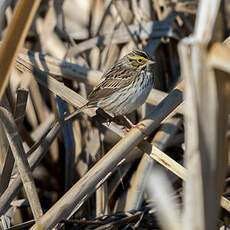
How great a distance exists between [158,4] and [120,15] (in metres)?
0.55

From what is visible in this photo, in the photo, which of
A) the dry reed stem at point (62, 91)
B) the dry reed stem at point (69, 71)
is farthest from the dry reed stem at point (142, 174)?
the dry reed stem at point (62, 91)

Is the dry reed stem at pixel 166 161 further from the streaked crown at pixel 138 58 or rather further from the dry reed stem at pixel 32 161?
the streaked crown at pixel 138 58

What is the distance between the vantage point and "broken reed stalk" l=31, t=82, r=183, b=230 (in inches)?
98.3

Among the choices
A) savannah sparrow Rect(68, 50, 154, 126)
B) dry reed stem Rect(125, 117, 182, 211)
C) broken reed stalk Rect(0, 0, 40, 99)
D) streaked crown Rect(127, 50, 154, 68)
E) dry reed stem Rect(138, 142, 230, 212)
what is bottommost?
dry reed stem Rect(125, 117, 182, 211)

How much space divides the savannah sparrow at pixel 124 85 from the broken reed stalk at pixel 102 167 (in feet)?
2.54

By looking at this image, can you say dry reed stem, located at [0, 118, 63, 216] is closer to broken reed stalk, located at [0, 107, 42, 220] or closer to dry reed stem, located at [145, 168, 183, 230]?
broken reed stalk, located at [0, 107, 42, 220]

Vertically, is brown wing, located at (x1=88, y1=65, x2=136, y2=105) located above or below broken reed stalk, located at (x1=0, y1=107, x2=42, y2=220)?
above

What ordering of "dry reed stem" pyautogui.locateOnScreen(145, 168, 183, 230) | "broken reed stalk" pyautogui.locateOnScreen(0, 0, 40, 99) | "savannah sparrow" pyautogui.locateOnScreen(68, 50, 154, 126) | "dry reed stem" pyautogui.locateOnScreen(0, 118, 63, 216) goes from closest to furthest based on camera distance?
"dry reed stem" pyautogui.locateOnScreen(145, 168, 183, 230) < "broken reed stalk" pyautogui.locateOnScreen(0, 0, 40, 99) < "dry reed stem" pyautogui.locateOnScreen(0, 118, 63, 216) < "savannah sparrow" pyautogui.locateOnScreen(68, 50, 154, 126)

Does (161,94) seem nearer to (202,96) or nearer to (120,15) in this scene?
(120,15)

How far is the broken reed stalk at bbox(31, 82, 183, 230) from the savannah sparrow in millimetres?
775

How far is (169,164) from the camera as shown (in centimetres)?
286

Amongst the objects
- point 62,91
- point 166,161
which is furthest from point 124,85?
point 166,161

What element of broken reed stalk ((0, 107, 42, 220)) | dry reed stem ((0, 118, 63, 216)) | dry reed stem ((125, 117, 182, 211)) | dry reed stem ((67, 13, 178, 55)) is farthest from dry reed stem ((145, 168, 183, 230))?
dry reed stem ((67, 13, 178, 55))

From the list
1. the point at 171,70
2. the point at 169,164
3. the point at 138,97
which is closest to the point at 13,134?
the point at 169,164
